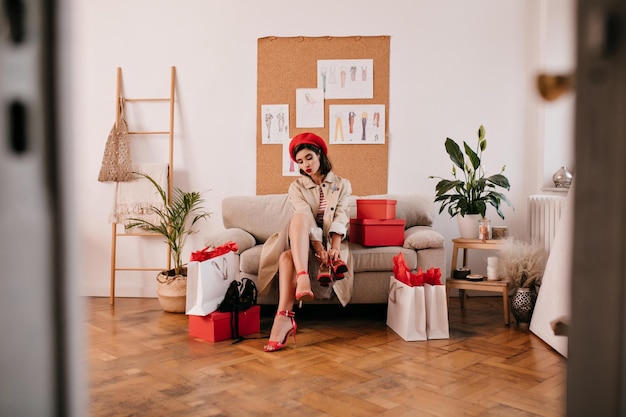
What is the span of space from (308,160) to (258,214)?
0.66m

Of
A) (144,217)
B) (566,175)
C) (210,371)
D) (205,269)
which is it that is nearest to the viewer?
(210,371)

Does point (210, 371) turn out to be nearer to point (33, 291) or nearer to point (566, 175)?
point (33, 291)

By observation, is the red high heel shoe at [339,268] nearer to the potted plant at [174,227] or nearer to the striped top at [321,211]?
the striped top at [321,211]

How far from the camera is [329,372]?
2250mm

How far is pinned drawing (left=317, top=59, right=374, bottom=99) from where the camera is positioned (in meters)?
4.10

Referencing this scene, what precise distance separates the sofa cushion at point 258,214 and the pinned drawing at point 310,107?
673 millimetres

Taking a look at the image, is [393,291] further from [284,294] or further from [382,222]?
[284,294]

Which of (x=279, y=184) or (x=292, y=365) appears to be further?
(x=279, y=184)

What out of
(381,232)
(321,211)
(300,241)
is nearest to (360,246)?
(381,232)

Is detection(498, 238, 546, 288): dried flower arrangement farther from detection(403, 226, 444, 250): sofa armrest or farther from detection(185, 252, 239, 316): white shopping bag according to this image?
detection(185, 252, 239, 316): white shopping bag

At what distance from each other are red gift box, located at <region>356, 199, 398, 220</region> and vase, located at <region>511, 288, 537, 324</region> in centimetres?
84

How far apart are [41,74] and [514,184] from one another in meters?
4.15

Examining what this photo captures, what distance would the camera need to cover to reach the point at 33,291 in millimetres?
235

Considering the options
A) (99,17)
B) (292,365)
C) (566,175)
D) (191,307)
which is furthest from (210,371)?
(99,17)
